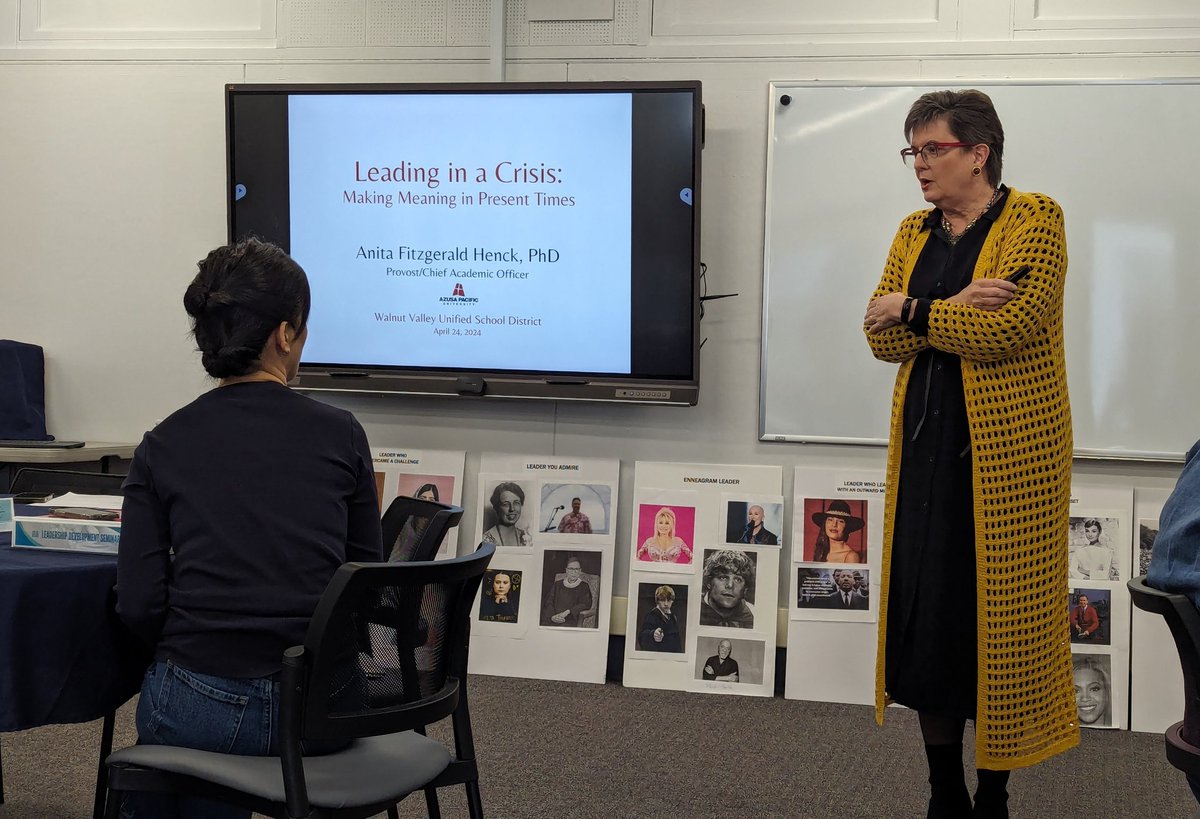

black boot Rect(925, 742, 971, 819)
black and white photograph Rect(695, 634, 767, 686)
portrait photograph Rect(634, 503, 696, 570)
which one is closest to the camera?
black boot Rect(925, 742, 971, 819)

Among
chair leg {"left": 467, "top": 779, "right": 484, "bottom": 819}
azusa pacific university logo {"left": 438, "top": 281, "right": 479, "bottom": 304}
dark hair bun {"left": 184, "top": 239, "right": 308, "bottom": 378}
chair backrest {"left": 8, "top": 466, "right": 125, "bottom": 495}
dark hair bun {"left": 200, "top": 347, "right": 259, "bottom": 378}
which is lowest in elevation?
chair leg {"left": 467, "top": 779, "right": 484, "bottom": 819}

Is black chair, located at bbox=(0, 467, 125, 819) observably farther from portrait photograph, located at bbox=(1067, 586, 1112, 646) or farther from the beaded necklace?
portrait photograph, located at bbox=(1067, 586, 1112, 646)

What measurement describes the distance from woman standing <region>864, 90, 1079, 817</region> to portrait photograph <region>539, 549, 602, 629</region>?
171 cm

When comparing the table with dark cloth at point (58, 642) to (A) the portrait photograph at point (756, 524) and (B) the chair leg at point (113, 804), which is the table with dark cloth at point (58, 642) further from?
(A) the portrait photograph at point (756, 524)

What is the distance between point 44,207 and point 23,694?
10.5 ft

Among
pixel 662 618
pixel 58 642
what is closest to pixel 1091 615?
pixel 662 618

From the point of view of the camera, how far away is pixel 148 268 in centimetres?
433

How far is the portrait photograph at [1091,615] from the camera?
3.64 meters

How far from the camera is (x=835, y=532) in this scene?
3854 mm

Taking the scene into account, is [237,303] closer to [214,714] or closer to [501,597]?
[214,714]

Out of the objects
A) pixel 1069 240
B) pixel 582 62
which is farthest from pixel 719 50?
pixel 1069 240

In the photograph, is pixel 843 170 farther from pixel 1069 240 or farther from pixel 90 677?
pixel 90 677

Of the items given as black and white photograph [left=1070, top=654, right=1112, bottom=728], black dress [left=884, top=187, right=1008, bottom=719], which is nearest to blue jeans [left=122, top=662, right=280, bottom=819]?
black dress [left=884, top=187, right=1008, bottom=719]

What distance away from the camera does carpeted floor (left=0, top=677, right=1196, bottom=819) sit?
273cm
